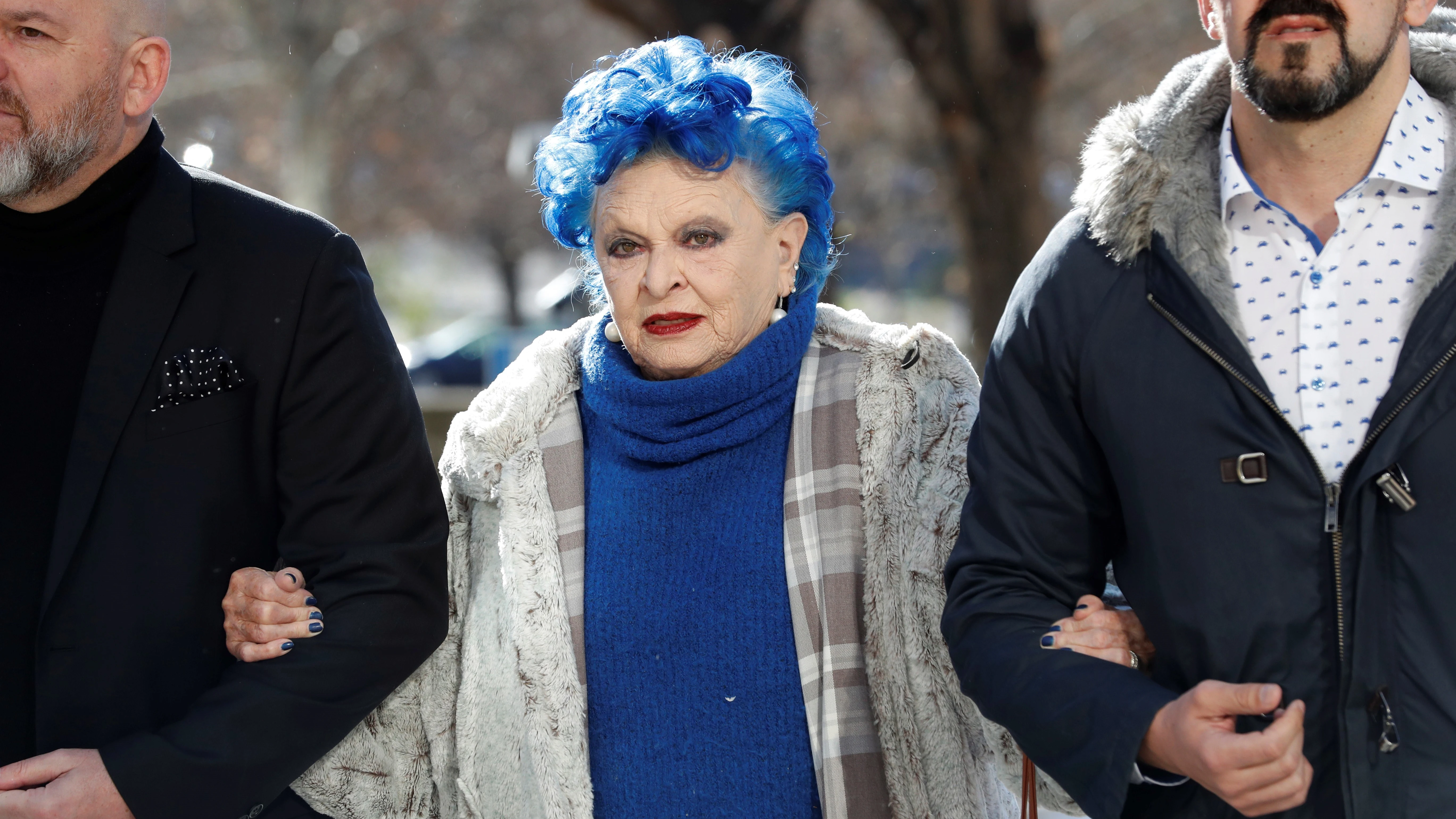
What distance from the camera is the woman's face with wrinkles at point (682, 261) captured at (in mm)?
2789

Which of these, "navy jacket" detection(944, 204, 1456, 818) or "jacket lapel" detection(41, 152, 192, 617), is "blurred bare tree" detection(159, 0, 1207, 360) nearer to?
"jacket lapel" detection(41, 152, 192, 617)

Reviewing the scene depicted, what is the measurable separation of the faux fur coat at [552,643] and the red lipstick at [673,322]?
0.28 m

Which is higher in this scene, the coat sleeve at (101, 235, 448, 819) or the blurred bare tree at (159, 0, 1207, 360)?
the blurred bare tree at (159, 0, 1207, 360)

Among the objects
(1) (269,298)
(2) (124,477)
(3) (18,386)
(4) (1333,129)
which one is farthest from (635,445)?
(4) (1333,129)

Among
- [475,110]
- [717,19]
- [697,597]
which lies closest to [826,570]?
[697,597]

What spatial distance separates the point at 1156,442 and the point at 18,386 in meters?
2.06

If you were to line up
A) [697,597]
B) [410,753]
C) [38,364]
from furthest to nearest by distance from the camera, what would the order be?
[410,753] < [697,597] < [38,364]

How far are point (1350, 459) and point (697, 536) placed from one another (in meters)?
1.23

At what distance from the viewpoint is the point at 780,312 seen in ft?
9.77

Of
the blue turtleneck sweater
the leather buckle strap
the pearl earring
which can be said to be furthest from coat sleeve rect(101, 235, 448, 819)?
the leather buckle strap

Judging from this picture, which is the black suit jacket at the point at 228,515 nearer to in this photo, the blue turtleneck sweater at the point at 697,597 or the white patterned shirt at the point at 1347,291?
the blue turtleneck sweater at the point at 697,597

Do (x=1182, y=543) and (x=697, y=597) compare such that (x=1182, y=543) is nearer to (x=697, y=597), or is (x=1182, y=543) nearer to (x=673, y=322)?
(x=697, y=597)

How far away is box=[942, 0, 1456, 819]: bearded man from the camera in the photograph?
202cm

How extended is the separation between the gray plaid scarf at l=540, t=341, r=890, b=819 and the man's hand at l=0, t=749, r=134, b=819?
2.86 ft
